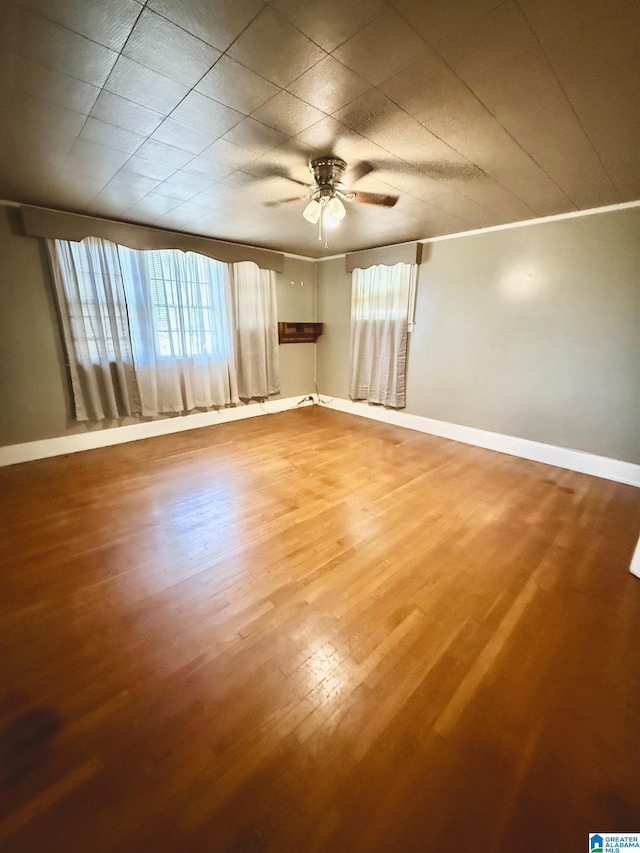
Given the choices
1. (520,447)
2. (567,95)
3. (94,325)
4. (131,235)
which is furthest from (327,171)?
(520,447)

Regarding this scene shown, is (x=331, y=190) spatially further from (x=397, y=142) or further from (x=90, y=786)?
(x=90, y=786)

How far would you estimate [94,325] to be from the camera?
3.50 metres

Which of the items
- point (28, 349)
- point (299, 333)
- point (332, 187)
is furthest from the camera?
point (299, 333)

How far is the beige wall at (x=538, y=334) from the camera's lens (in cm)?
288

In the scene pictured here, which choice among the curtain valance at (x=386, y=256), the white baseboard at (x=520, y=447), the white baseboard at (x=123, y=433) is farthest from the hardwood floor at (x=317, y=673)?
the curtain valance at (x=386, y=256)

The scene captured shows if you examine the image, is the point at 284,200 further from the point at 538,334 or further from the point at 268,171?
the point at 538,334

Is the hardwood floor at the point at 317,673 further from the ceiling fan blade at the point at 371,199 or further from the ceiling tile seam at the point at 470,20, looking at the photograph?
the ceiling tile seam at the point at 470,20

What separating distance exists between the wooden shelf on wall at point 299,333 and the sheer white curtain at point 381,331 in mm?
814

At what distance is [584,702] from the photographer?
4.00 feet

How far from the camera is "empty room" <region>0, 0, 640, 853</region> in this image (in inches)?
39.7

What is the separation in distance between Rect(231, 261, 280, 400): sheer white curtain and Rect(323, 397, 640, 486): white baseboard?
5.31ft

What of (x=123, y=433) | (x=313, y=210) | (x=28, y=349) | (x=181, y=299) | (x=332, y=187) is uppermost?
(x=332, y=187)

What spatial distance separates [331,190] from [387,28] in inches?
43.3
